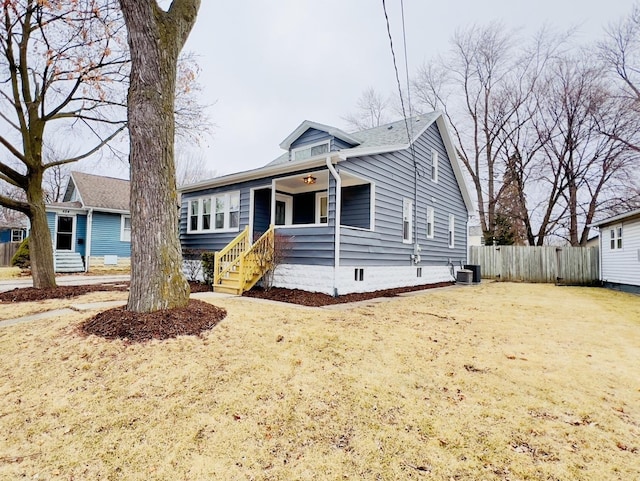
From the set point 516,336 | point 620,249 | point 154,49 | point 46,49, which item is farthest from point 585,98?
point 46,49

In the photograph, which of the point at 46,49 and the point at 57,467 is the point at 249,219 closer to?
the point at 46,49

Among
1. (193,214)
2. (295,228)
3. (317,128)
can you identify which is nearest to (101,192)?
(193,214)

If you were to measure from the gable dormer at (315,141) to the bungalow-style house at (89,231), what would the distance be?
10318 mm

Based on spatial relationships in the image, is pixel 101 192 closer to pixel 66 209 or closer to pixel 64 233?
pixel 66 209

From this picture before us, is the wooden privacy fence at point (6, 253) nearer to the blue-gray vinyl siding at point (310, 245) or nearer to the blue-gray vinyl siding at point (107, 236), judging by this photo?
the blue-gray vinyl siding at point (107, 236)

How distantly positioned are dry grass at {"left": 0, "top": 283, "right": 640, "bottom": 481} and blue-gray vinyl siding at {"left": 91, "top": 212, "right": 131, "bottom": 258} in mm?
13147

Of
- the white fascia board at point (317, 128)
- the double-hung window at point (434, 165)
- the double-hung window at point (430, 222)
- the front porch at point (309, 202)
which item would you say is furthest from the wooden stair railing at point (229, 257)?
the double-hung window at point (434, 165)

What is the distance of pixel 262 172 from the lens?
31.3 ft

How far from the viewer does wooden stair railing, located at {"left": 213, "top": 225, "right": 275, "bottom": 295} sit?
848 centimetres

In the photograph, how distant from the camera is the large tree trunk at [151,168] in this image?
4578 mm

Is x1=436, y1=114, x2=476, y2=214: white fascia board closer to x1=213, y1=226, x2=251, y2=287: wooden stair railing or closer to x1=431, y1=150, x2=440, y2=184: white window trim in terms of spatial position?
x1=431, y1=150, x2=440, y2=184: white window trim

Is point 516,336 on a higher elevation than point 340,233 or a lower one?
lower

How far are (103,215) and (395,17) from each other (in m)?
16.2

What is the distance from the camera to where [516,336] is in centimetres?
498
